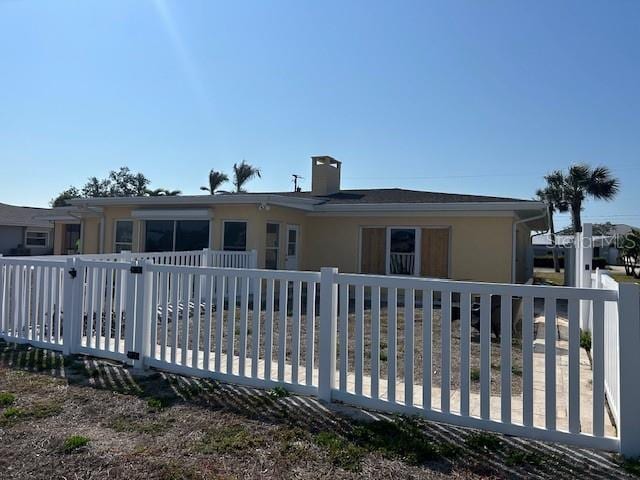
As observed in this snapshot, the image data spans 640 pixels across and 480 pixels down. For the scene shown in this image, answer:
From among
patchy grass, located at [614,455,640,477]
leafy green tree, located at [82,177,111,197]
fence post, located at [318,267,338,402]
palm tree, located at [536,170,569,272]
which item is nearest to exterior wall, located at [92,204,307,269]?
fence post, located at [318,267,338,402]

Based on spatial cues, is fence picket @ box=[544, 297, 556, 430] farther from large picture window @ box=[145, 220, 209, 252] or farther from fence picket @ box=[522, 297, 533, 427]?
large picture window @ box=[145, 220, 209, 252]

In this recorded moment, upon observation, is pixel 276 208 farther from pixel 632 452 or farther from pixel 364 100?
pixel 632 452

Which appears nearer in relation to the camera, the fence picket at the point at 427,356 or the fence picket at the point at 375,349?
the fence picket at the point at 427,356

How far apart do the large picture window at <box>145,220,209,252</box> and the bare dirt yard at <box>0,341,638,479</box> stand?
829 cm

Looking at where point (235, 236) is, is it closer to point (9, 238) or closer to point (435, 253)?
point (435, 253)

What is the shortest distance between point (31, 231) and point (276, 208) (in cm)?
2399

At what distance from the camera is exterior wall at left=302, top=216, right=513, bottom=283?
37.5 feet

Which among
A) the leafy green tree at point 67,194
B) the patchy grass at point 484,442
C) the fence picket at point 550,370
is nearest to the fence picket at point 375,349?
the patchy grass at point 484,442

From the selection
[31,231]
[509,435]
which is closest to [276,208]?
[509,435]

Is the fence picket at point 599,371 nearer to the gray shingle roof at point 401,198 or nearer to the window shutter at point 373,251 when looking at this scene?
the gray shingle roof at point 401,198

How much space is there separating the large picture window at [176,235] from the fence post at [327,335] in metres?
8.94

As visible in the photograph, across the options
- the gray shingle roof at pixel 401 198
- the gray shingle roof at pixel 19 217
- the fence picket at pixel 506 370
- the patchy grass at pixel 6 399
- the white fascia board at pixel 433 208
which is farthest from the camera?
the gray shingle roof at pixel 19 217

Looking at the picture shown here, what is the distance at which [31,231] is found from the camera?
2836 centimetres

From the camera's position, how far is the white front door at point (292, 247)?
42.4 ft
